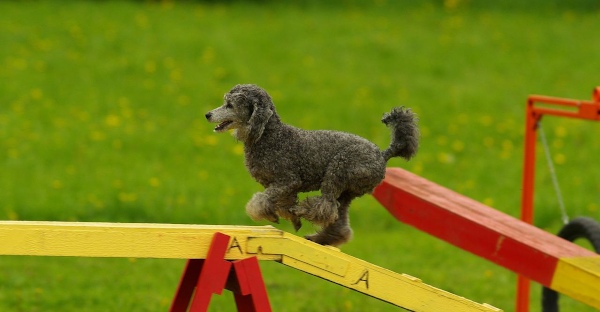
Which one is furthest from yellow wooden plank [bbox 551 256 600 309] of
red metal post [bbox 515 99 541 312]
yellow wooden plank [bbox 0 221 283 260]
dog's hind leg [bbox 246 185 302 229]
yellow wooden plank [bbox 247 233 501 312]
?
yellow wooden plank [bbox 0 221 283 260]

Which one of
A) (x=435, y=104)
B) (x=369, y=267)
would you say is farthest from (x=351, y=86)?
(x=369, y=267)

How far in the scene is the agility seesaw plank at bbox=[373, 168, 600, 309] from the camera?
436 centimetres

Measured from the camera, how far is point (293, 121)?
420 inches

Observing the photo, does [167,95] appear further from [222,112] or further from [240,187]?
[222,112]

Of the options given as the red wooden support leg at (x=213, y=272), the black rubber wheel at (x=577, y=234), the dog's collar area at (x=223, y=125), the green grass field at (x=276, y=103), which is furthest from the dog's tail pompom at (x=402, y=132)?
the green grass field at (x=276, y=103)

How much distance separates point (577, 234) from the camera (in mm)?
5551

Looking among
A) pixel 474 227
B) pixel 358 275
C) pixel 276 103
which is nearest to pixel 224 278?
pixel 358 275

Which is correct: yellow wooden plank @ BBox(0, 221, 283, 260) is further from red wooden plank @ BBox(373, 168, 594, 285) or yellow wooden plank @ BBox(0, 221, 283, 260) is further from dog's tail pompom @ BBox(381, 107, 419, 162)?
red wooden plank @ BBox(373, 168, 594, 285)

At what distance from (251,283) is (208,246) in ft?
0.77

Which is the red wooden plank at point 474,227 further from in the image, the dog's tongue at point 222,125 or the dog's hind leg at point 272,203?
the dog's tongue at point 222,125

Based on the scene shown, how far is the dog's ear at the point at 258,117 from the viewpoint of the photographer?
364 centimetres

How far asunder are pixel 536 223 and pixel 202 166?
3397mm

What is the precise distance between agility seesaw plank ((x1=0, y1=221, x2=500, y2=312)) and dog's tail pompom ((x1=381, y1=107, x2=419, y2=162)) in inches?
19.6

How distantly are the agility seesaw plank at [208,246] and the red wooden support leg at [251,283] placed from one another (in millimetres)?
45
